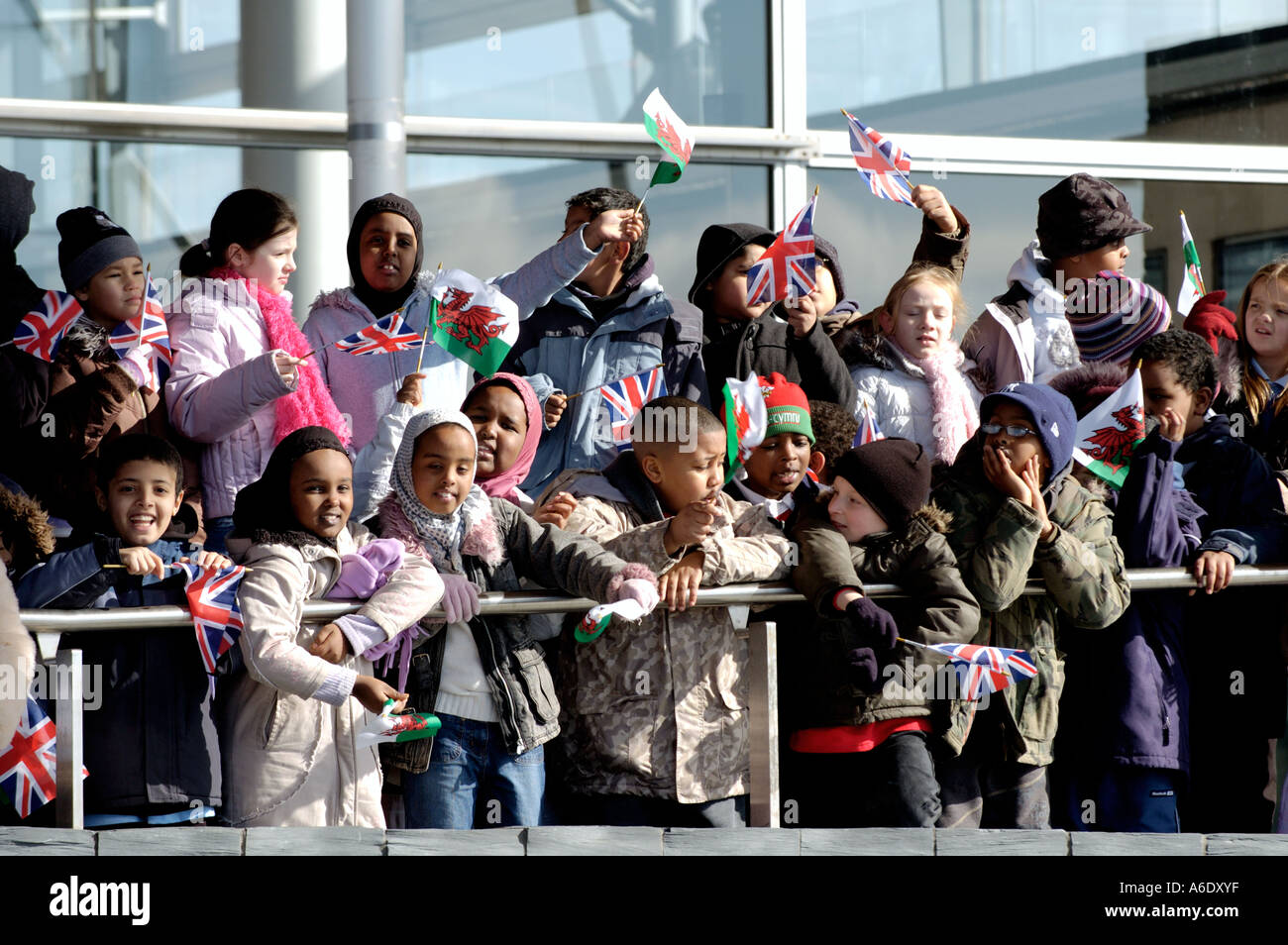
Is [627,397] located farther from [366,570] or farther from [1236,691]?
[1236,691]

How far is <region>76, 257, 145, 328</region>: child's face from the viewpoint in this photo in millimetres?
6043

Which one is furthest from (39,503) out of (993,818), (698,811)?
(993,818)

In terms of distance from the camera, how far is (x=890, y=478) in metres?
5.52

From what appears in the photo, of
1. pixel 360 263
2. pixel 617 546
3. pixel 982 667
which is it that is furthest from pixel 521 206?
pixel 982 667

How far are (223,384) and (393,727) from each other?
54.5 inches

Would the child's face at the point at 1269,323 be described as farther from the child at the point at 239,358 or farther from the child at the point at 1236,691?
the child at the point at 239,358

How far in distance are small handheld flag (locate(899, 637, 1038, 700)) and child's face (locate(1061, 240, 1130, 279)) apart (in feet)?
6.84

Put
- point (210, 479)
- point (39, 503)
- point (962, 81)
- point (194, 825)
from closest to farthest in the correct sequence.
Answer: point (194, 825), point (39, 503), point (210, 479), point (962, 81)

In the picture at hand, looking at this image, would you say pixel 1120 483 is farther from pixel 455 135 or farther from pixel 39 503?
pixel 455 135

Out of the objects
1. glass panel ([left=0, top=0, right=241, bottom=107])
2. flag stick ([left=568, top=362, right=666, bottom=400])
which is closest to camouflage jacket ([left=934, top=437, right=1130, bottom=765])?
flag stick ([left=568, top=362, right=666, bottom=400])

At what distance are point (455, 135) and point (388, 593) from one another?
14.9 ft

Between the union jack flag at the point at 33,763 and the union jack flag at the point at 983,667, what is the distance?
2.36 m

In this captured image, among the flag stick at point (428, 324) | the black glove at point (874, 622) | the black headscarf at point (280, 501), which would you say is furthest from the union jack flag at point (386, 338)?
the black glove at point (874, 622)

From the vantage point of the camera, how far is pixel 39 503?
5.49m
